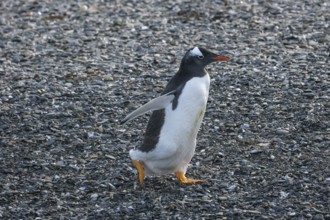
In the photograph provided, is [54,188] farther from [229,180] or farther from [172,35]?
[172,35]

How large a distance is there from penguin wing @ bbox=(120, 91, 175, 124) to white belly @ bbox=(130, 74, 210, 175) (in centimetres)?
5

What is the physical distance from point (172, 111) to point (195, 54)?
486 mm

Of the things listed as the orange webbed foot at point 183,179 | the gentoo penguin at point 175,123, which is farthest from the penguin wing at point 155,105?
the orange webbed foot at point 183,179

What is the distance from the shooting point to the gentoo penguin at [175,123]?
580 cm

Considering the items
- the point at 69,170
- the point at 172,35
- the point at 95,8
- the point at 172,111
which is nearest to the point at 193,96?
the point at 172,111

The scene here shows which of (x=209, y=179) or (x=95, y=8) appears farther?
(x=95, y=8)

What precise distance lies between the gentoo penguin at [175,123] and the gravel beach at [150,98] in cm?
20

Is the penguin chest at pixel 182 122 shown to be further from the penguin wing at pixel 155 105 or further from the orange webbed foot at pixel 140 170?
the orange webbed foot at pixel 140 170

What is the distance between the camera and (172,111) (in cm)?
582

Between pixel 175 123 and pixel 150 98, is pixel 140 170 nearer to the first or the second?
pixel 175 123

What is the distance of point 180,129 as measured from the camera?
5.80 m

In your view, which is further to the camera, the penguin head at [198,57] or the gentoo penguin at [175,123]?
the penguin head at [198,57]

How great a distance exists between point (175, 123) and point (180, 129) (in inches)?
2.1

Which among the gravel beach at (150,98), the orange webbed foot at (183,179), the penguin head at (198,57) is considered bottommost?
the gravel beach at (150,98)
